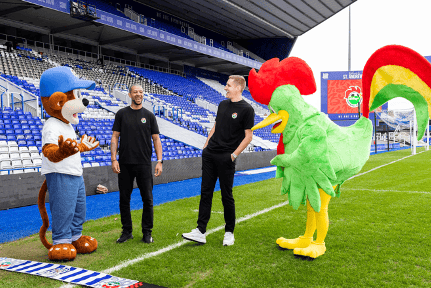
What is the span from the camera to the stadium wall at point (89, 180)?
6062mm

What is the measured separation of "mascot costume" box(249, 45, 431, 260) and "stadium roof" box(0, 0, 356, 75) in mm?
16433

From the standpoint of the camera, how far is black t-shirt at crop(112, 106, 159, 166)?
3789 mm

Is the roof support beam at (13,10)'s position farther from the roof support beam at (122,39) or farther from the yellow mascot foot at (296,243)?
the yellow mascot foot at (296,243)

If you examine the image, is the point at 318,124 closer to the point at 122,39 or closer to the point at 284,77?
the point at 284,77

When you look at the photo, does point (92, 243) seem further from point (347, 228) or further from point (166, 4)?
point (166, 4)

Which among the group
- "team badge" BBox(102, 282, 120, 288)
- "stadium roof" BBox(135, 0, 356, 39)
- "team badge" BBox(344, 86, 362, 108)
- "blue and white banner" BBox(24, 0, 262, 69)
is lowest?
"team badge" BBox(102, 282, 120, 288)

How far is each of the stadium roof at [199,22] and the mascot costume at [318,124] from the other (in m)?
16.4

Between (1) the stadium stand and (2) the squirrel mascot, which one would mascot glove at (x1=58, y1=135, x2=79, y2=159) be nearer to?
(2) the squirrel mascot

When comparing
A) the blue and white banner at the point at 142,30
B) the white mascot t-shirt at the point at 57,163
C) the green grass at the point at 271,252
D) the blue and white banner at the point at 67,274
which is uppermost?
the blue and white banner at the point at 142,30

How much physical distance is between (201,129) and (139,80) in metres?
7.92

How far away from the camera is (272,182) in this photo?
921 centimetres

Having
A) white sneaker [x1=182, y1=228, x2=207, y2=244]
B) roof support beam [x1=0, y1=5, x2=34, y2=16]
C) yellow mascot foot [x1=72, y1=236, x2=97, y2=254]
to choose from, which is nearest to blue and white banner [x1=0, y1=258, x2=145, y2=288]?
yellow mascot foot [x1=72, y1=236, x2=97, y2=254]

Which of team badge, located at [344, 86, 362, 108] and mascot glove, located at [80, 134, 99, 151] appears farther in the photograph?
team badge, located at [344, 86, 362, 108]

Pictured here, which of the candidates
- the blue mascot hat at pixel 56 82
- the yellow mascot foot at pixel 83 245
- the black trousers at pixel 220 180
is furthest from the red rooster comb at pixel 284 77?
the yellow mascot foot at pixel 83 245
